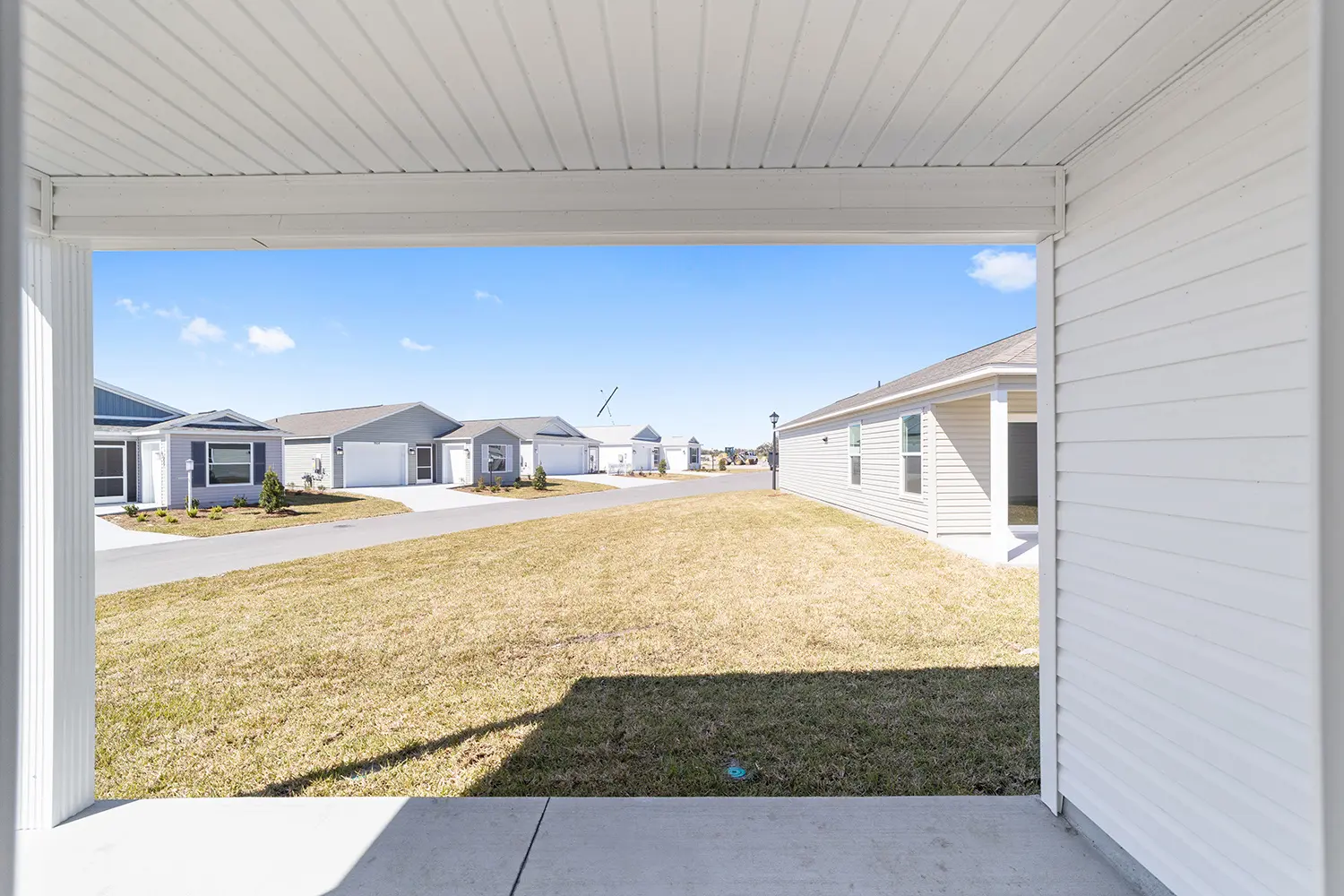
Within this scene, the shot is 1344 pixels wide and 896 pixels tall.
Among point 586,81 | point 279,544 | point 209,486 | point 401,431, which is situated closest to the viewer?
point 586,81

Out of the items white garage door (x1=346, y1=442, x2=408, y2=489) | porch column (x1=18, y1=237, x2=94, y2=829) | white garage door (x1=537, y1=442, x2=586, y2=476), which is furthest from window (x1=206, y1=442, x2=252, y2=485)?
porch column (x1=18, y1=237, x2=94, y2=829)

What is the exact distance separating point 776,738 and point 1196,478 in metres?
2.36

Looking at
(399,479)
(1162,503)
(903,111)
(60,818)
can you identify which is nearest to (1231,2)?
(903,111)

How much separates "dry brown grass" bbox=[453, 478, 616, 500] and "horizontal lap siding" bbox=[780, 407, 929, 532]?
8.83 metres

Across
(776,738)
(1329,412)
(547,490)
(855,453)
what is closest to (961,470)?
(855,453)

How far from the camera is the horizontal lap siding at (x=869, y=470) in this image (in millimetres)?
10086

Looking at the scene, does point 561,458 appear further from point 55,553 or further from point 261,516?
point 55,553

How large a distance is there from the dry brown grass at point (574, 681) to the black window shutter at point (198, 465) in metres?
A: 10.2

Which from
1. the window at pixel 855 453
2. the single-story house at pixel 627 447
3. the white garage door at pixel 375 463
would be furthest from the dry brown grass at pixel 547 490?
the single-story house at pixel 627 447

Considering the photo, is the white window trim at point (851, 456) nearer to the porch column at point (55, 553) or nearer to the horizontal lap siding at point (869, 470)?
the horizontal lap siding at point (869, 470)

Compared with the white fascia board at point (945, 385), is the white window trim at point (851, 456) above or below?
below

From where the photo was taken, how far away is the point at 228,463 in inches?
618

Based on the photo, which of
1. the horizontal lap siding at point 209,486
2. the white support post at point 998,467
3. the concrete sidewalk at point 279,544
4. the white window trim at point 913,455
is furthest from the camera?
the horizontal lap siding at point 209,486

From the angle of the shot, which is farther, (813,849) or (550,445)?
(550,445)
